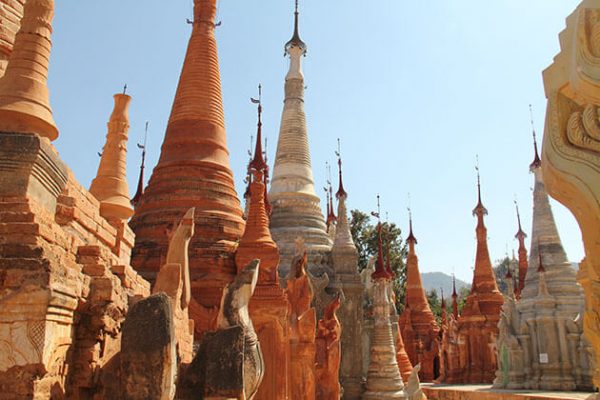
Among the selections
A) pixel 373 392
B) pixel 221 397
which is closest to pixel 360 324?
pixel 373 392

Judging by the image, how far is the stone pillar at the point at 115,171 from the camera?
28.7 feet

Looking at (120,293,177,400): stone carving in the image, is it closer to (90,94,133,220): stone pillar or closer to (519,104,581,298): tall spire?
(90,94,133,220): stone pillar

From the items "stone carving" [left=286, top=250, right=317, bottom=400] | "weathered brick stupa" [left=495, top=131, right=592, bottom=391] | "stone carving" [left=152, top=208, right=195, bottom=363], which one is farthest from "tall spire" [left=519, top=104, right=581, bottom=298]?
"stone carving" [left=152, top=208, right=195, bottom=363]

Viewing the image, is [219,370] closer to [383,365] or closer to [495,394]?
[383,365]

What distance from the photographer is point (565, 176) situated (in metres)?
3.20

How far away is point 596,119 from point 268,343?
8239mm

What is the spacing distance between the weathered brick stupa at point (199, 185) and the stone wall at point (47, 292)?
778cm

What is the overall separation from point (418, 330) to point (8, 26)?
27455mm

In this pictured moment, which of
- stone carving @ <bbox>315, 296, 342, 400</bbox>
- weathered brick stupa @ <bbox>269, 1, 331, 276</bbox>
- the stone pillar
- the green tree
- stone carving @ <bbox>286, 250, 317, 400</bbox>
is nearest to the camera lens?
the stone pillar

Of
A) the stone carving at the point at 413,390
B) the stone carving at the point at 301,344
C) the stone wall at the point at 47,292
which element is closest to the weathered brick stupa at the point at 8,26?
the stone wall at the point at 47,292

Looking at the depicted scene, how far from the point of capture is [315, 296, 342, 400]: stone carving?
12.9 m

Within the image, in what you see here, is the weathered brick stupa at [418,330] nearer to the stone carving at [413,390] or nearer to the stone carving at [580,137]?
the stone carving at [413,390]

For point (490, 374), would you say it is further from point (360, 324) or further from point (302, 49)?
point (302, 49)

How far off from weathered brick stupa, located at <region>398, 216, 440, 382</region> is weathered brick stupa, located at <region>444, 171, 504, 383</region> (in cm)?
305
